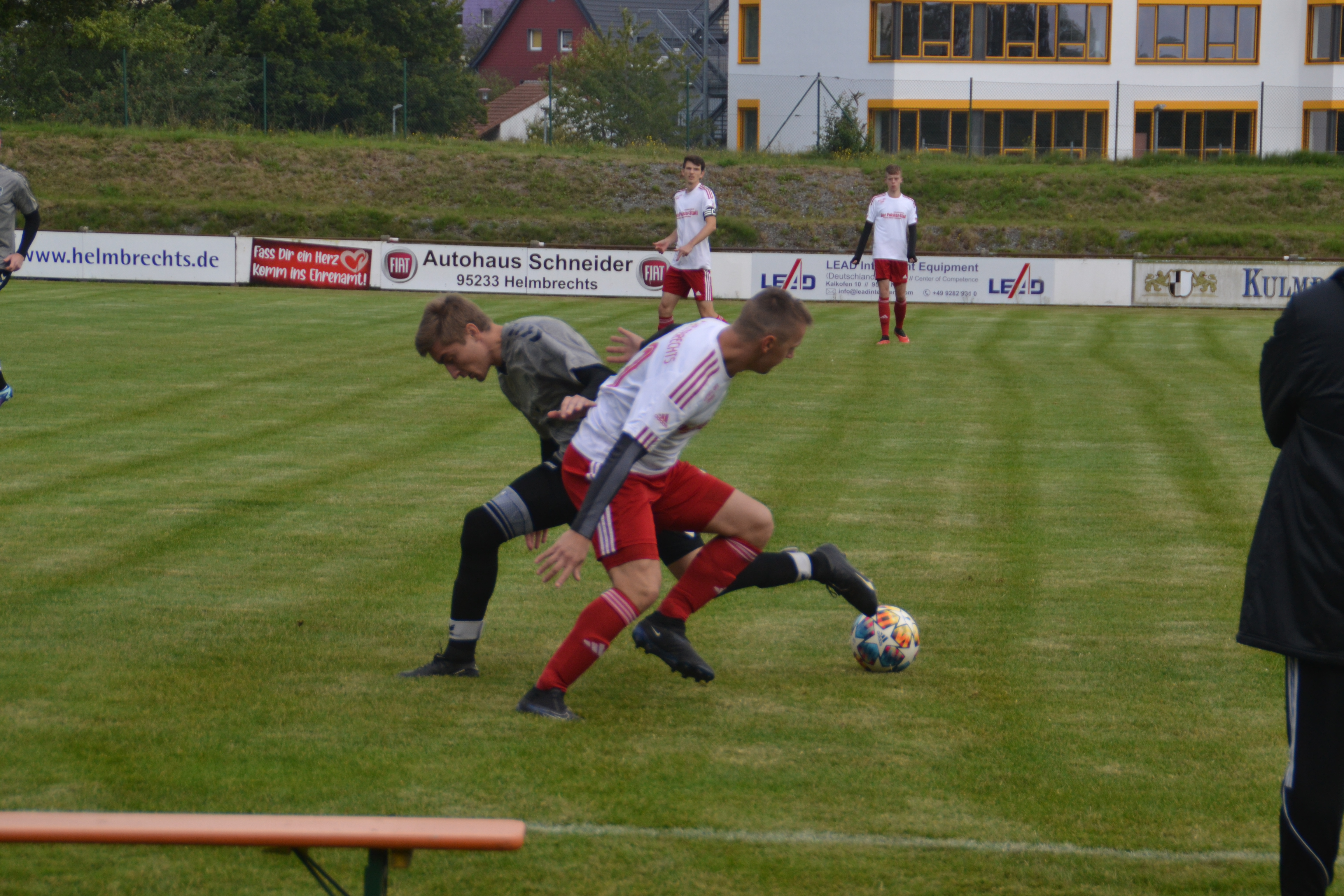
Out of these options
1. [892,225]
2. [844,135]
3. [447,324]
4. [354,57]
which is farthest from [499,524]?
[354,57]

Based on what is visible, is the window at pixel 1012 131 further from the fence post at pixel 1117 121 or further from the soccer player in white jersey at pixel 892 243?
the soccer player in white jersey at pixel 892 243

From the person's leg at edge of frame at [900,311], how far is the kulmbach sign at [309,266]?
11306 millimetres

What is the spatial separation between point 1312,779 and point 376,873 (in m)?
2.31

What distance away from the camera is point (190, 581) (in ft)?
24.4

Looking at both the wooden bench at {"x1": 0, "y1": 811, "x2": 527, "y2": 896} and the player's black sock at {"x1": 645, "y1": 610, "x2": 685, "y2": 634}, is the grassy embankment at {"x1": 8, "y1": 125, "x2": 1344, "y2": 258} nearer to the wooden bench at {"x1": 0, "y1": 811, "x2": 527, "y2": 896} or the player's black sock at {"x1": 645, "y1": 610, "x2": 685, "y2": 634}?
the player's black sock at {"x1": 645, "y1": 610, "x2": 685, "y2": 634}

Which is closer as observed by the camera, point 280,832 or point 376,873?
point 280,832

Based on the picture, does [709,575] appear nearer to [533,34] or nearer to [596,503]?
[596,503]

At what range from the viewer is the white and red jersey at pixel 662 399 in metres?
4.91

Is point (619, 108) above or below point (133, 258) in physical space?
above

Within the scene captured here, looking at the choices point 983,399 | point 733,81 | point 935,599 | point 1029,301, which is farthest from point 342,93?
point 935,599

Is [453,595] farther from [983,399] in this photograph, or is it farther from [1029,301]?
[1029,301]

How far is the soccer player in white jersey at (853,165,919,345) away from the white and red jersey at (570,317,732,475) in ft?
47.0

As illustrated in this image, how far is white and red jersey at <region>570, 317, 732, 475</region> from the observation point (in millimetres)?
4914

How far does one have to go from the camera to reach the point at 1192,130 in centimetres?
4747
